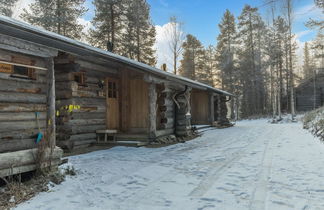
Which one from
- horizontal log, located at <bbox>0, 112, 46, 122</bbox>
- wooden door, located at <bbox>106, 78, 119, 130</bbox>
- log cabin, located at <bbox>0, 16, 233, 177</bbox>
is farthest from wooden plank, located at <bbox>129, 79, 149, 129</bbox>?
horizontal log, located at <bbox>0, 112, 46, 122</bbox>

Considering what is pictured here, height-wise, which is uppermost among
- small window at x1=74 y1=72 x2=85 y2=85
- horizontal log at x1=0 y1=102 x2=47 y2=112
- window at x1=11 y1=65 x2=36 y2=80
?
small window at x1=74 y1=72 x2=85 y2=85

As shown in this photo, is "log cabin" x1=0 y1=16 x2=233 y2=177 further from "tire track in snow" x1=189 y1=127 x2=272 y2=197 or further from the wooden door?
"tire track in snow" x1=189 y1=127 x2=272 y2=197

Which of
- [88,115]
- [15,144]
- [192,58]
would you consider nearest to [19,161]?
[15,144]

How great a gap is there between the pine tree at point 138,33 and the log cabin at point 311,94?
19.2 metres

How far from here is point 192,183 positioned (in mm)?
4152

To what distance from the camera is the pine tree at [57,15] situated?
16.4 meters

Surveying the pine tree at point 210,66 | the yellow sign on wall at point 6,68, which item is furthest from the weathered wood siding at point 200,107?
the pine tree at point 210,66

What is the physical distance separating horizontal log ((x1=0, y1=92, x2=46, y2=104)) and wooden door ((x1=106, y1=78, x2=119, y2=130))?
12.3ft

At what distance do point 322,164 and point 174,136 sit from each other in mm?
6003

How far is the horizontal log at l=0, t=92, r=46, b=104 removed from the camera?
15.4 ft

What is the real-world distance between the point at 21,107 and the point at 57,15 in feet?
48.3

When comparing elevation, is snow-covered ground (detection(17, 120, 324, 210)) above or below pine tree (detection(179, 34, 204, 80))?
below

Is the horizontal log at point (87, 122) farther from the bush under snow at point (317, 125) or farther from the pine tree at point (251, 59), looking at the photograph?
the pine tree at point (251, 59)

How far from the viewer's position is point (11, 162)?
384cm
